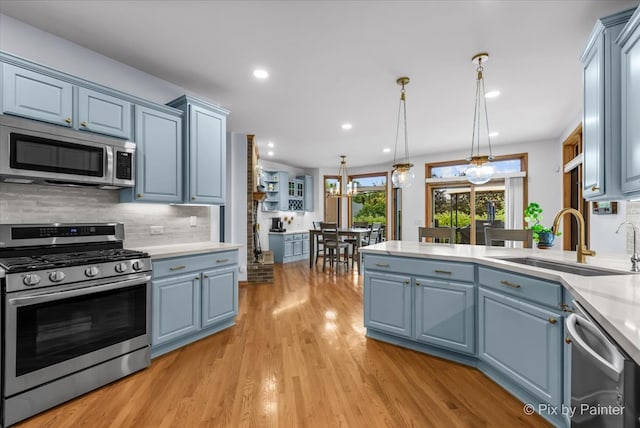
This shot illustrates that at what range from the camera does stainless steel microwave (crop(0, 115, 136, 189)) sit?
6.22ft

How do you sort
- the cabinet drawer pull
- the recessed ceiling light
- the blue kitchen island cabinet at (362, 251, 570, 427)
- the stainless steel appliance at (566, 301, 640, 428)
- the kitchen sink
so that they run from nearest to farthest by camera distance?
the stainless steel appliance at (566, 301, 640, 428)
the blue kitchen island cabinet at (362, 251, 570, 427)
the kitchen sink
the cabinet drawer pull
the recessed ceiling light

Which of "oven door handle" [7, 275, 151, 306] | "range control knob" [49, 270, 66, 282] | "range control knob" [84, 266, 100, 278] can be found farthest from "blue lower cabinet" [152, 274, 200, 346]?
"range control knob" [49, 270, 66, 282]

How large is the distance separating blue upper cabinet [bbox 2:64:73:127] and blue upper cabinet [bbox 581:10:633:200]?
3.71 metres

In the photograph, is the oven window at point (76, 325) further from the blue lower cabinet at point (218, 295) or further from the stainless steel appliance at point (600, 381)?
the stainless steel appliance at point (600, 381)

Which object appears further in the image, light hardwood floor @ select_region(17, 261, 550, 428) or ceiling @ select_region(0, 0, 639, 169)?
ceiling @ select_region(0, 0, 639, 169)

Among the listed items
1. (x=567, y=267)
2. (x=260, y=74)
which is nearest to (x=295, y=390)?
(x=567, y=267)

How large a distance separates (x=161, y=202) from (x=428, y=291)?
8.57ft

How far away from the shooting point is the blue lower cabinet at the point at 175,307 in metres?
2.42

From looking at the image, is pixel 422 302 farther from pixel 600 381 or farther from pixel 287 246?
pixel 287 246

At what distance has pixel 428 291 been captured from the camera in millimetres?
2471

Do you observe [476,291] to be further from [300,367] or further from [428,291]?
[300,367]

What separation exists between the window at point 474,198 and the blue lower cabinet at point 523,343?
15.3 ft

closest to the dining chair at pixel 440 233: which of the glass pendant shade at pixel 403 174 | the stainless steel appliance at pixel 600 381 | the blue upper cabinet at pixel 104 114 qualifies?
the glass pendant shade at pixel 403 174

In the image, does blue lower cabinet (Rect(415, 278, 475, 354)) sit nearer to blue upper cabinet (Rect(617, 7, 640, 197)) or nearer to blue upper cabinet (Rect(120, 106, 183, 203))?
blue upper cabinet (Rect(617, 7, 640, 197))
